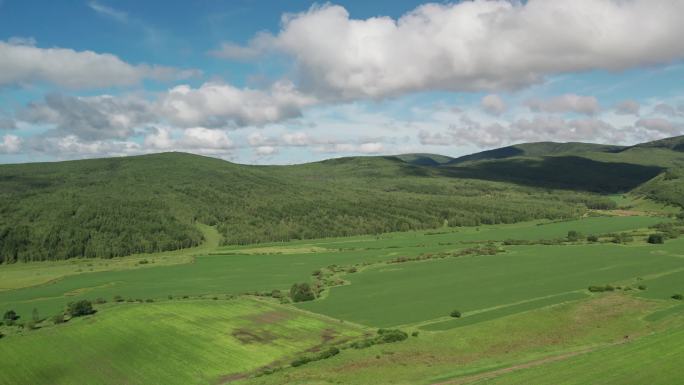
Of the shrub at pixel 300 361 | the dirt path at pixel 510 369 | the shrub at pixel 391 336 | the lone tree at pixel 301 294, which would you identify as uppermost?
the lone tree at pixel 301 294

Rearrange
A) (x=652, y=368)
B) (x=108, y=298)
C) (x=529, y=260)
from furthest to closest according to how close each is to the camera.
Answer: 1. (x=529, y=260)
2. (x=108, y=298)
3. (x=652, y=368)

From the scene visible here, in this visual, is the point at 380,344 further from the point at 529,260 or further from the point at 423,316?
the point at 529,260

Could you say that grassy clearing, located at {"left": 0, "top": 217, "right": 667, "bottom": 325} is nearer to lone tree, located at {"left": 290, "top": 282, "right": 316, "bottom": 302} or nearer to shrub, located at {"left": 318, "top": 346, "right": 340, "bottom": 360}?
lone tree, located at {"left": 290, "top": 282, "right": 316, "bottom": 302}

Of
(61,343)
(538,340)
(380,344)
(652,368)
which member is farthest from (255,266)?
(652,368)

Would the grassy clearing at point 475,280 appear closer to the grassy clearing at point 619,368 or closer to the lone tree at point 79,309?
the grassy clearing at point 619,368

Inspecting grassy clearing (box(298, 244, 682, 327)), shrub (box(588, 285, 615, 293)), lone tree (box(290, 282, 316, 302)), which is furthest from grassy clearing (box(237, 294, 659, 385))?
lone tree (box(290, 282, 316, 302))

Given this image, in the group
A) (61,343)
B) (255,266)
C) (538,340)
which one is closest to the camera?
(538,340)

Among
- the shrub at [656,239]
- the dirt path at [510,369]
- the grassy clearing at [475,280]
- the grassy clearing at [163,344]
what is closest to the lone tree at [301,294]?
the grassy clearing at [475,280]
